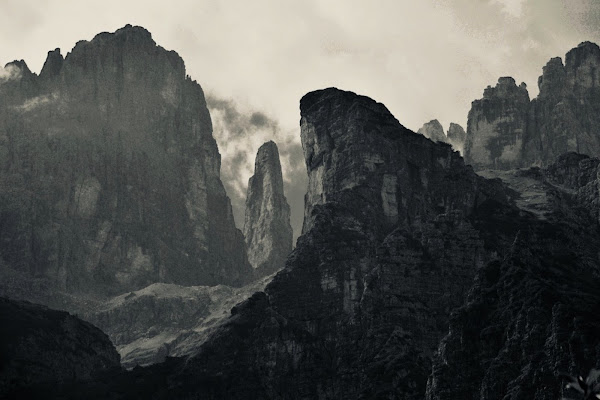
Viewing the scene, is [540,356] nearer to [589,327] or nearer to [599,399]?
[589,327]

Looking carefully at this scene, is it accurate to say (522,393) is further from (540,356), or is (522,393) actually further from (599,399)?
(599,399)

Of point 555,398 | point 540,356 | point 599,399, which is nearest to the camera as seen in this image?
point 599,399

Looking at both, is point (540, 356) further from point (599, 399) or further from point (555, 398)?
point (599, 399)

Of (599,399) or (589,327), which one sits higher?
(589,327)

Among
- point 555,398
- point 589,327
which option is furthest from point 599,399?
point 589,327

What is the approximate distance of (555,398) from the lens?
18700 centimetres

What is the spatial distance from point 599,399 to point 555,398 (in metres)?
93.6

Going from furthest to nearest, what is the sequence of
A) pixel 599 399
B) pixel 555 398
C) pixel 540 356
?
1. pixel 540 356
2. pixel 555 398
3. pixel 599 399

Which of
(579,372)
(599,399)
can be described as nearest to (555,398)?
(579,372)

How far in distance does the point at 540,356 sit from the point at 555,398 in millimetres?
12843

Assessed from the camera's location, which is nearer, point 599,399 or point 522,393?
point 599,399

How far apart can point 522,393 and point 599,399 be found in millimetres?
99174

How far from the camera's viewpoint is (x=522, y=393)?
634 feet

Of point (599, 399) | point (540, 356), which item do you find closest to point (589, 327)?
point (540, 356)
